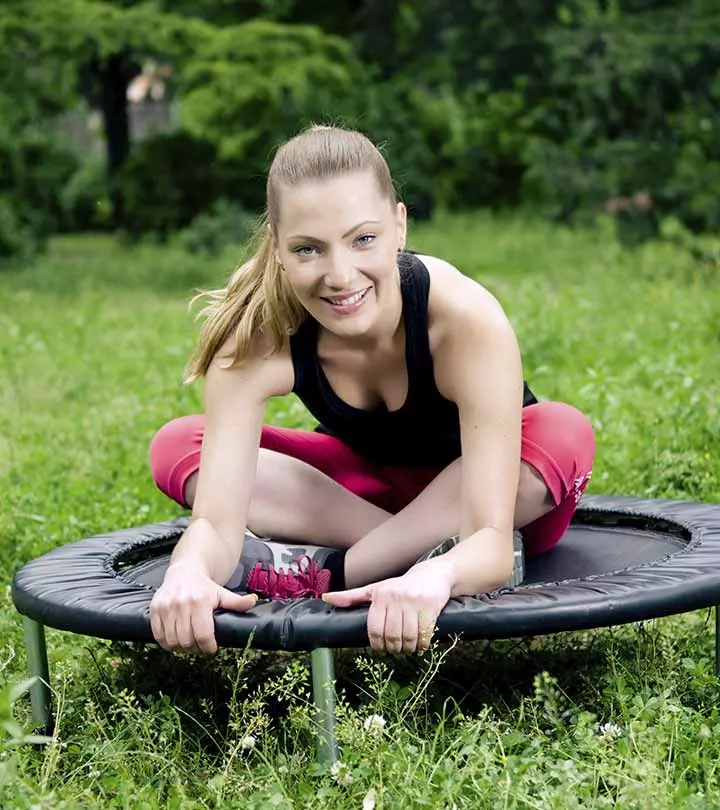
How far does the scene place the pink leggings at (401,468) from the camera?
2.80 metres

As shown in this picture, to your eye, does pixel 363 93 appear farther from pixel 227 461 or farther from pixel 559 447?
pixel 227 461

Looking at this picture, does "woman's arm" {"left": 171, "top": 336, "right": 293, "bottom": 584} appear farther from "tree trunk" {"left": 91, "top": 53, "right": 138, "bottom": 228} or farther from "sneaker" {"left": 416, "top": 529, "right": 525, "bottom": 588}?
"tree trunk" {"left": 91, "top": 53, "right": 138, "bottom": 228}

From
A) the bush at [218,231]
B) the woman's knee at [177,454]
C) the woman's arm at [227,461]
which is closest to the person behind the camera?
the woman's arm at [227,461]

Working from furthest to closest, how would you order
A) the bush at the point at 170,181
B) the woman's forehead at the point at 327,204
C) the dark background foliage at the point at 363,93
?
the bush at the point at 170,181 < the dark background foliage at the point at 363,93 < the woman's forehead at the point at 327,204

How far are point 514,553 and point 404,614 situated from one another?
555mm

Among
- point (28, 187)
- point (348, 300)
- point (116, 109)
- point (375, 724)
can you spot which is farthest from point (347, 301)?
point (116, 109)

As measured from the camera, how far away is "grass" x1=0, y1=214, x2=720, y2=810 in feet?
7.34

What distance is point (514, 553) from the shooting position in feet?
9.24

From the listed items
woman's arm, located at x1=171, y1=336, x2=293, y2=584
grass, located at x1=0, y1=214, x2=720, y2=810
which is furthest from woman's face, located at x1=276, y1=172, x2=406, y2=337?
grass, located at x1=0, y1=214, x2=720, y2=810

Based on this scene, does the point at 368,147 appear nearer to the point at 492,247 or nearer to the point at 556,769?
the point at 556,769

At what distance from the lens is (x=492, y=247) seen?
40.9 feet

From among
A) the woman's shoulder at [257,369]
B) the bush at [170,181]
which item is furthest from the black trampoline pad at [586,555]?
the bush at [170,181]

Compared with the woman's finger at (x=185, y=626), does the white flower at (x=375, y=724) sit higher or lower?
lower

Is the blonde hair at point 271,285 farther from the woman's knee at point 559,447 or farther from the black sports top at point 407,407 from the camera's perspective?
the woman's knee at point 559,447
